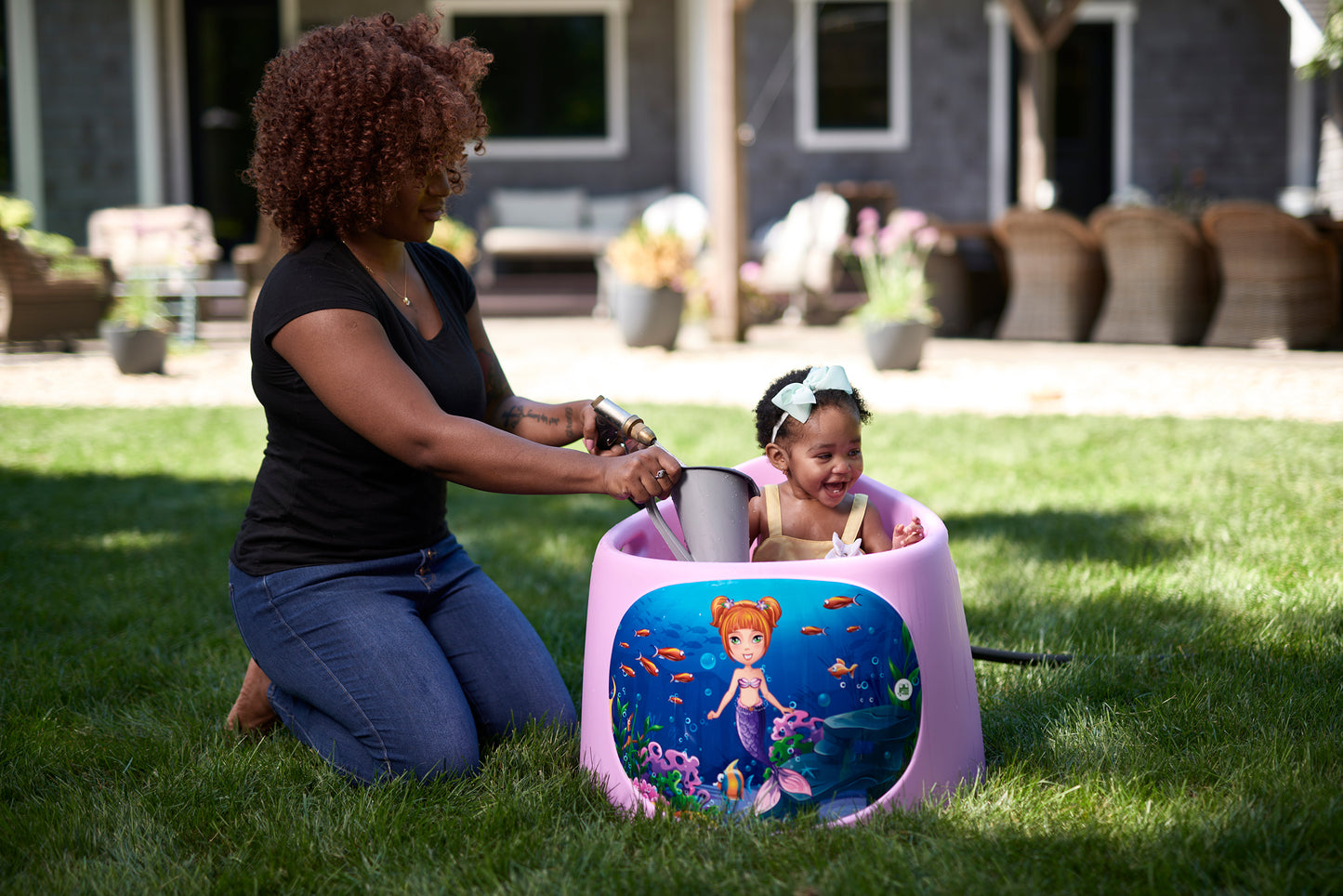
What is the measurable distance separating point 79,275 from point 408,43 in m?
8.13

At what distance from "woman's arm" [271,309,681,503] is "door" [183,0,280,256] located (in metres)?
12.1

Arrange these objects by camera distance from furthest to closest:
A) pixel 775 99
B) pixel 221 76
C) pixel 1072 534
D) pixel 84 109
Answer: pixel 221 76
pixel 775 99
pixel 84 109
pixel 1072 534

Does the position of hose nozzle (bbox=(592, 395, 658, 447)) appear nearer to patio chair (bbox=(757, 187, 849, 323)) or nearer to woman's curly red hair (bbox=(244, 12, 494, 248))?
woman's curly red hair (bbox=(244, 12, 494, 248))

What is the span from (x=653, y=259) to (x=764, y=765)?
696cm

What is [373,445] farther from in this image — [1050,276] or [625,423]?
[1050,276]

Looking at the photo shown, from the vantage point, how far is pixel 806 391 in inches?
86.3

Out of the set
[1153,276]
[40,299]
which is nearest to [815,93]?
[1153,276]

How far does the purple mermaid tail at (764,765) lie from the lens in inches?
69.4

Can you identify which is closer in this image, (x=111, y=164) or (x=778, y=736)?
(x=778, y=736)

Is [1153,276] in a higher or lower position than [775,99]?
lower

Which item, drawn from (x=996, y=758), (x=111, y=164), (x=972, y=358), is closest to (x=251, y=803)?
(x=996, y=758)

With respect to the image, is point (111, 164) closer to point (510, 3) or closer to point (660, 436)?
point (510, 3)

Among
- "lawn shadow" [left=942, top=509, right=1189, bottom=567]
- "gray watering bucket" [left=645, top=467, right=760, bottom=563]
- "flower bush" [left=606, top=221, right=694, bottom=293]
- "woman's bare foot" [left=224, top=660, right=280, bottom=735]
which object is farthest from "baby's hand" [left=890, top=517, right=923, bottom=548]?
"flower bush" [left=606, top=221, right=694, bottom=293]

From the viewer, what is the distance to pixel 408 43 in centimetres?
221
